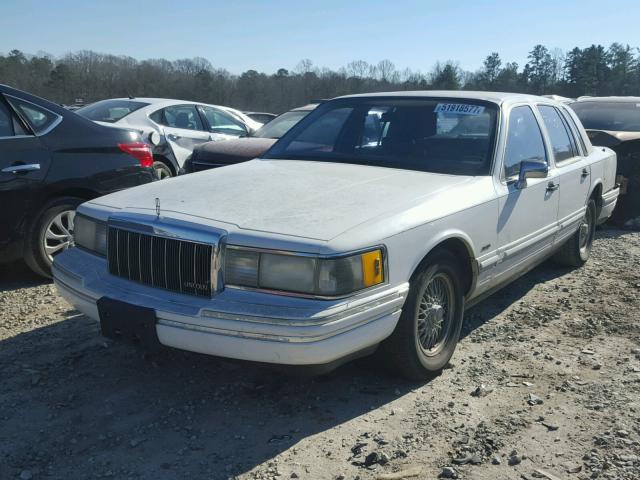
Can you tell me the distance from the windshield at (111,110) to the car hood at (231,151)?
244 cm

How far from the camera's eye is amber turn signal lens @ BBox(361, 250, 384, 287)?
2.95m

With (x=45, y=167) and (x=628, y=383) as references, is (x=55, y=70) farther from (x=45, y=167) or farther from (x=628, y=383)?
(x=628, y=383)

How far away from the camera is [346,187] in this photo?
145 inches

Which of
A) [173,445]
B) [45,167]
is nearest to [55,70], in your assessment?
[45,167]

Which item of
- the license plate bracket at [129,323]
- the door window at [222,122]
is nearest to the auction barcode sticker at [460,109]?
the license plate bracket at [129,323]

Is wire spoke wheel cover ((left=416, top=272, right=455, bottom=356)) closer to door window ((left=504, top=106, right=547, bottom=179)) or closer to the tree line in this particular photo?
door window ((left=504, top=106, right=547, bottom=179))

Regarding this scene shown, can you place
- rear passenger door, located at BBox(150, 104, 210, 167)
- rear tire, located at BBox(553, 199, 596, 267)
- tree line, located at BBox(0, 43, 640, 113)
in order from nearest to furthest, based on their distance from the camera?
rear tire, located at BBox(553, 199, 596, 267), rear passenger door, located at BBox(150, 104, 210, 167), tree line, located at BBox(0, 43, 640, 113)

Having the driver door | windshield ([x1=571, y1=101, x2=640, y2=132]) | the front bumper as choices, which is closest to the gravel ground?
the front bumper

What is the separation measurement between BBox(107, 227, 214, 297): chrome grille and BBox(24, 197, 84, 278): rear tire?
6.66ft

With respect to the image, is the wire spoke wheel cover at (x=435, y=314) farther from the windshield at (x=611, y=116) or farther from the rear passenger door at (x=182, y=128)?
the rear passenger door at (x=182, y=128)

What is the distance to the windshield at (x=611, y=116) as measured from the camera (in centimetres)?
916

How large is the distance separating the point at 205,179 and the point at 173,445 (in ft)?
5.62

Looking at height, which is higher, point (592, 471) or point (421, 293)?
point (421, 293)

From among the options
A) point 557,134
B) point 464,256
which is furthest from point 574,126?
point 464,256
